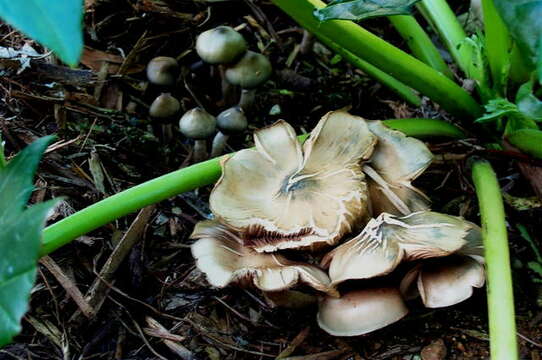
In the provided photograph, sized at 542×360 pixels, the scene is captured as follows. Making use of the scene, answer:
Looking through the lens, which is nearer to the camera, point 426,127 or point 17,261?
point 17,261

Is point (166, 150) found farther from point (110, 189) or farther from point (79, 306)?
point (79, 306)

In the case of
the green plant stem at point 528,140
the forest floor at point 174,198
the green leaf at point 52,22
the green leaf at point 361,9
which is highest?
the green leaf at point 52,22

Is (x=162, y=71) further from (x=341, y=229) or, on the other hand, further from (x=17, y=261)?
(x=17, y=261)

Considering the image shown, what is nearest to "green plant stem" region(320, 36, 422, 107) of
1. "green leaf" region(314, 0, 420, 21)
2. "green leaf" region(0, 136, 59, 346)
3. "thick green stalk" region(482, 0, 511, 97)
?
"thick green stalk" region(482, 0, 511, 97)

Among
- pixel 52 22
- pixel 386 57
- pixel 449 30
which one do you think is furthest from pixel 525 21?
pixel 52 22

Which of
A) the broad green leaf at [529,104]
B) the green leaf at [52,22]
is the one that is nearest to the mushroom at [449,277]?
the broad green leaf at [529,104]

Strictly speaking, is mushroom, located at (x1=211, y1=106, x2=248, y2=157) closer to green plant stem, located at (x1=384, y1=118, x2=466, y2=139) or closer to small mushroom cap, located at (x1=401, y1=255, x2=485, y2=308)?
green plant stem, located at (x1=384, y1=118, x2=466, y2=139)

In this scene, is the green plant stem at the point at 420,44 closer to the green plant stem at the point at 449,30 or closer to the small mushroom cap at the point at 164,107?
the green plant stem at the point at 449,30
